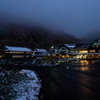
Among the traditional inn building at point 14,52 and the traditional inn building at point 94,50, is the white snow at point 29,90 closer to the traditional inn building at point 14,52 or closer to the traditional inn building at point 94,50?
the traditional inn building at point 14,52

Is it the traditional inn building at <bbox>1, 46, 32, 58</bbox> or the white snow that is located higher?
the traditional inn building at <bbox>1, 46, 32, 58</bbox>

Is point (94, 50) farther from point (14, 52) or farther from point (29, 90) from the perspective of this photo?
point (29, 90)

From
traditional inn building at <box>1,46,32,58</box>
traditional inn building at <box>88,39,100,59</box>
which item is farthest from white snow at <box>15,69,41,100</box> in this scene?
traditional inn building at <box>88,39,100,59</box>

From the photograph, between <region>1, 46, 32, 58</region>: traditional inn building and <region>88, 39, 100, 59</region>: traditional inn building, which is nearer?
<region>88, 39, 100, 59</region>: traditional inn building

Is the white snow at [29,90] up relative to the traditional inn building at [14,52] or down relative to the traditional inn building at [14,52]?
down

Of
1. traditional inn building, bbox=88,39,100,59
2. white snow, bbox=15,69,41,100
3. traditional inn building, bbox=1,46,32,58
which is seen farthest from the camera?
traditional inn building, bbox=1,46,32,58

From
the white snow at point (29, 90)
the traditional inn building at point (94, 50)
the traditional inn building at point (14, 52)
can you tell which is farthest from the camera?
the traditional inn building at point (14, 52)

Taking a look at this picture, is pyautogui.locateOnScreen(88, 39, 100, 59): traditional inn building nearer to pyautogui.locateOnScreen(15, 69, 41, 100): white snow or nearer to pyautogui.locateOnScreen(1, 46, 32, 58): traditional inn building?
pyautogui.locateOnScreen(1, 46, 32, 58): traditional inn building

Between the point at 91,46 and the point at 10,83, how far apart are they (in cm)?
5519

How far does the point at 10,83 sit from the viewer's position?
31.4 ft

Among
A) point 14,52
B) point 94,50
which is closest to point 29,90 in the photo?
point 14,52

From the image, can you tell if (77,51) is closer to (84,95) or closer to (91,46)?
(91,46)

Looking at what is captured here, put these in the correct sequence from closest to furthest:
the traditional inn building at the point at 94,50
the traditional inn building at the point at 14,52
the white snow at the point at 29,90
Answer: the white snow at the point at 29,90, the traditional inn building at the point at 94,50, the traditional inn building at the point at 14,52

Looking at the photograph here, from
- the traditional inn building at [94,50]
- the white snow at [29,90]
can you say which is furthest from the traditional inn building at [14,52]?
the white snow at [29,90]
